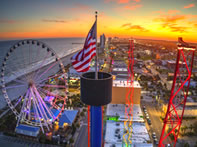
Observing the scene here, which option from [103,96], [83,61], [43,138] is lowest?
[43,138]

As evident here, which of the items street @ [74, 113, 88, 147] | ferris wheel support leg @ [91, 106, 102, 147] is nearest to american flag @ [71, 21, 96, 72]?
ferris wheel support leg @ [91, 106, 102, 147]

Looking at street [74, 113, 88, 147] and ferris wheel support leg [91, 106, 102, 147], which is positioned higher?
ferris wheel support leg [91, 106, 102, 147]

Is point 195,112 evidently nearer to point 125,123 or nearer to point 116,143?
point 125,123

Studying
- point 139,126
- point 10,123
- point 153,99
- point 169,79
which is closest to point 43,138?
point 10,123

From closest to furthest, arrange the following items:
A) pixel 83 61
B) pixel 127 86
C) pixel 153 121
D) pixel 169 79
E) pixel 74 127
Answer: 1. pixel 83 61
2. pixel 74 127
3. pixel 153 121
4. pixel 127 86
5. pixel 169 79

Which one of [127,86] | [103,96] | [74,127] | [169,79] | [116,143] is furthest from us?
[169,79]

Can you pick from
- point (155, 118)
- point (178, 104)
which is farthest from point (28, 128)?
point (155, 118)

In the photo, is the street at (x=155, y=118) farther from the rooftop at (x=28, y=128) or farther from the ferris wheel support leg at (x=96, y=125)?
the rooftop at (x=28, y=128)

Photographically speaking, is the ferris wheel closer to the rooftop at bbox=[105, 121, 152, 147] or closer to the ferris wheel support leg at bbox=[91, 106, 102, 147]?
the rooftop at bbox=[105, 121, 152, 147]

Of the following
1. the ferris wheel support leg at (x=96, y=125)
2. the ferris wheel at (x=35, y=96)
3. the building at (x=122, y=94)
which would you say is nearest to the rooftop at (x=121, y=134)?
the building at (x=122, y=94)
